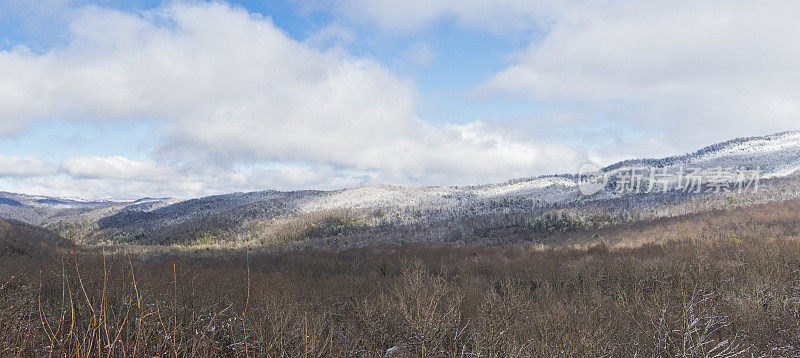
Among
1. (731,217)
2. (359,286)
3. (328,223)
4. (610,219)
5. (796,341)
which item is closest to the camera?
(796,341)

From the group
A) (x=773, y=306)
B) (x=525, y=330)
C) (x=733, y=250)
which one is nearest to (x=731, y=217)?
(x=733, y=250)

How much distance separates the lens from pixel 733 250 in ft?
86.7

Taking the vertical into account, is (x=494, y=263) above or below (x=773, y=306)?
below

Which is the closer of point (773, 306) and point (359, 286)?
point (773, 306)

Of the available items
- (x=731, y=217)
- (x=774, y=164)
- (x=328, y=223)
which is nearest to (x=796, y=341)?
(x=731, y=217)

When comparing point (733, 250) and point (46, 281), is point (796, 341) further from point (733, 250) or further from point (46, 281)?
point (46, 281)

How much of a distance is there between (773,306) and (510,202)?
171 metres

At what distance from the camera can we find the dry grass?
5.20 m

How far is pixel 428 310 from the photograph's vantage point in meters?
10.0

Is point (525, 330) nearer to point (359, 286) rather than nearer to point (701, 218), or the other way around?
point (359, 286)

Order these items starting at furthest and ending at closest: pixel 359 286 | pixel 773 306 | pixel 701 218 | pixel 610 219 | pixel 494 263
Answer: pixel 610 219 → pixel 701 218 → pixel 494 263 → pixel 359 286 → pixel 773 306

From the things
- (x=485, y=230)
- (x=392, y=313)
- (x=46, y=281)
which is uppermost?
(x=46, y=281)

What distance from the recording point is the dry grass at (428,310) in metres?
5.20

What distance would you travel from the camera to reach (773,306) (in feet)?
44.2
